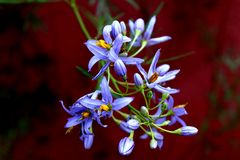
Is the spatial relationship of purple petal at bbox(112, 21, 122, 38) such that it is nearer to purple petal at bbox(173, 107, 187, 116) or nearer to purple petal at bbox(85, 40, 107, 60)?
purple petal at bbox(85, 40, 107, 60)

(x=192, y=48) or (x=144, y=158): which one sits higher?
(x=192, y=48)

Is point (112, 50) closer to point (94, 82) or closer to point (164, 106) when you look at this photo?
point (164, 106)

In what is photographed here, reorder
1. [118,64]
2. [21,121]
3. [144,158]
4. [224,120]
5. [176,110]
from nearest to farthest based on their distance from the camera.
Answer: [118,64]
[176,110]
[21,121]
[144,158]
[224,120]

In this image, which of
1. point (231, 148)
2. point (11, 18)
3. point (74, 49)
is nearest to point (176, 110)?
point (11, 18)

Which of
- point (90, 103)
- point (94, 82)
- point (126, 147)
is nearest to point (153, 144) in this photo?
point (126, 147)

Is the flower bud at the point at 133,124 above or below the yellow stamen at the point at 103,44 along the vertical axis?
below

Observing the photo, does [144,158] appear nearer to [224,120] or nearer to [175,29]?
[224,120]

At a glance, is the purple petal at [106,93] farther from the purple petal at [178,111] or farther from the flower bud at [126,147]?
the purple petal at [178,111]

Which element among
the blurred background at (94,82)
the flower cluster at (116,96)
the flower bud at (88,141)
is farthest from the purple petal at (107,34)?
the blurred background at (94,82)
